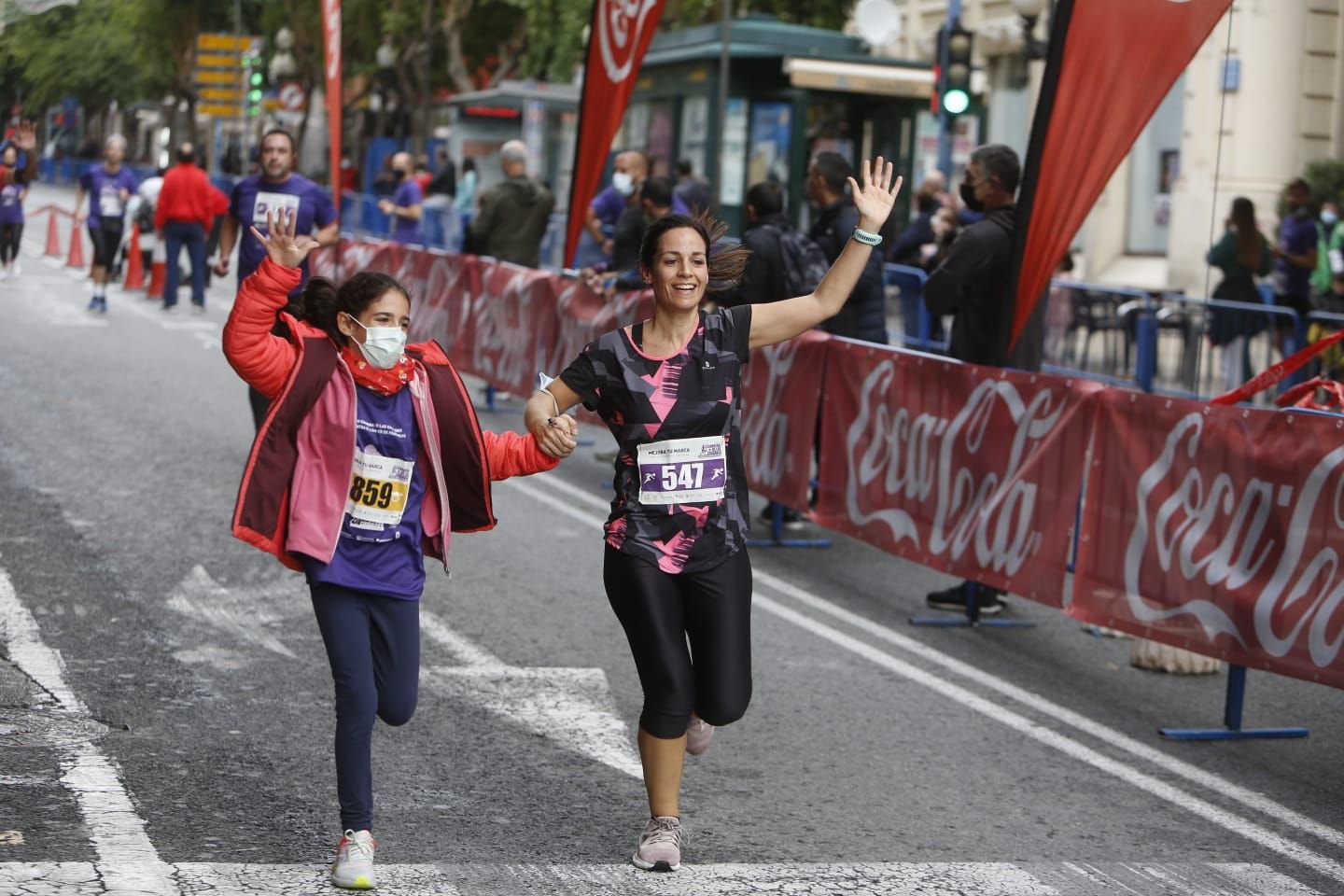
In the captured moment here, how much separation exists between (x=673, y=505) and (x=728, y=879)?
39.2 inches

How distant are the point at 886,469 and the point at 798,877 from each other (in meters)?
4.45

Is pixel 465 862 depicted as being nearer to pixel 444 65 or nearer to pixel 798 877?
pixel 798 877

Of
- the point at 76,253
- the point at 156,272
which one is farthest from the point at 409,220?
the point at 76,253

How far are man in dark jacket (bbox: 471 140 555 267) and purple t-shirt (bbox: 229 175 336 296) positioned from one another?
5.48 metres

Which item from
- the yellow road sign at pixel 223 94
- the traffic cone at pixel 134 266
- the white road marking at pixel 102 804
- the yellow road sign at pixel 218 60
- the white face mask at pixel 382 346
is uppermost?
the yellow road sign at pixel 218 60

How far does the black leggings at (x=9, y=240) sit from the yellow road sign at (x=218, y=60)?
51.7ft

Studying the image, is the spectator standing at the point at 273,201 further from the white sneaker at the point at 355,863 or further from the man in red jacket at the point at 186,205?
the man in red jacket at the point at 186,205

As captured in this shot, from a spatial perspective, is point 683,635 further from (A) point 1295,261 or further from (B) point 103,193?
(B) point 103,193

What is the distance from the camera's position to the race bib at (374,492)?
5.14m

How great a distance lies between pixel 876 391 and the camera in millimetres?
9727

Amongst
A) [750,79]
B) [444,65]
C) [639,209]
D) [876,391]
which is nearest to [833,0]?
[750,79]

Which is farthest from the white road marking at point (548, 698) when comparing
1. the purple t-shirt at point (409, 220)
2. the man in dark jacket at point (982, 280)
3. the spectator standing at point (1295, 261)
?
the purple t-shirt at point (409, 220)

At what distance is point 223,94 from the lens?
45438 millimetres

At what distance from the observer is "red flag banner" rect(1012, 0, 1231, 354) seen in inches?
317
